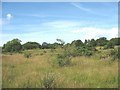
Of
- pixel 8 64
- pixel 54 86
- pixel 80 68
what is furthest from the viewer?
pixel 8 64

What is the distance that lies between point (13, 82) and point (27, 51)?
10601 millimetres

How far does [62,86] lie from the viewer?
26.2 ft

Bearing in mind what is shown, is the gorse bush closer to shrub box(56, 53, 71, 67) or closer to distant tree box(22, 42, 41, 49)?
shrub box(56, 53, 71, 67)

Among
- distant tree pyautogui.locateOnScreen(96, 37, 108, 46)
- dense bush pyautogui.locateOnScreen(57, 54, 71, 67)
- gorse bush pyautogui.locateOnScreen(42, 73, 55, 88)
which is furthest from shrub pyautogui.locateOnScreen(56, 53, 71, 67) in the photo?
distant tree pyautogui.locateOnScreen(96, 37, 108, 46)

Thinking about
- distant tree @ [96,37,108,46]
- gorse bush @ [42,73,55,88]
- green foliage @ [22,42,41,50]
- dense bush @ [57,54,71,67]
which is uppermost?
distant tree @ [96,37,108,46]

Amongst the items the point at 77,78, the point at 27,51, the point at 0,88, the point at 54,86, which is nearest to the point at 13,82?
the point at 0,88

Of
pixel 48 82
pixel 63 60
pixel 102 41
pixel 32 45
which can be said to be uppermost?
pixel 102 41

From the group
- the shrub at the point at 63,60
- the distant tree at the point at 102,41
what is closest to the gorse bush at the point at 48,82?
the shrub at the point at 63,60

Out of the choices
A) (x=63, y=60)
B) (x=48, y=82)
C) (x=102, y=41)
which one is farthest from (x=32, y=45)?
(x=48, y=82)

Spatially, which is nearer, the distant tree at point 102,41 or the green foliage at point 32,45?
the green foliage at point 32,45

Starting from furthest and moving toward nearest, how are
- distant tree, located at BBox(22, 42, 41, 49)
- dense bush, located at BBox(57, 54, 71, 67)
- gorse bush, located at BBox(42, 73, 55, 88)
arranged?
distant tree, located at BBox(22, 42, 41, 49) → dense bush, located at BBox(57, 54, 71, 67) → gorse bush, located at BBox(42, 73, 55, 88)

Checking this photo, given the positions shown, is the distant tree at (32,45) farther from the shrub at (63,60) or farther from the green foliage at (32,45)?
the shrub at (63,60)

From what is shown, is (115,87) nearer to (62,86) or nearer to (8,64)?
(62,86)

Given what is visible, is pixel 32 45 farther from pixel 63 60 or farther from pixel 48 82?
pixel 48 82
